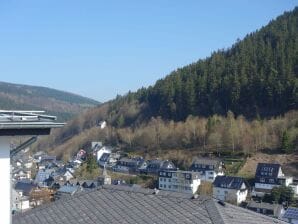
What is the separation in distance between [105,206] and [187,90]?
42.1 meters

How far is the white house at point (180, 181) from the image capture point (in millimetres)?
30109

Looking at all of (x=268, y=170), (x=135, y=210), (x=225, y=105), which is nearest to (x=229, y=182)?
(x=268, y=170)

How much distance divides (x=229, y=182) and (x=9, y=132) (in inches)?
→ 1008

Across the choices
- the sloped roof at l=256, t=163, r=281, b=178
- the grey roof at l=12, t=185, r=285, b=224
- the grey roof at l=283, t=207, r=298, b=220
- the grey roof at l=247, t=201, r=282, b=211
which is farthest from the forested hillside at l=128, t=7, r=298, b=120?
the grey roof at l=12, t=185, r=285, b=224

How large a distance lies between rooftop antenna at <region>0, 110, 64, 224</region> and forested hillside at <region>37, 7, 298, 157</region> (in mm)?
30541

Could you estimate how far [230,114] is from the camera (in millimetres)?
41281

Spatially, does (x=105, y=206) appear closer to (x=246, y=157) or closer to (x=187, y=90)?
(x=246, y=157)

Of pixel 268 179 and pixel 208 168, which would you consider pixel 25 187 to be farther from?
pixel 268 179

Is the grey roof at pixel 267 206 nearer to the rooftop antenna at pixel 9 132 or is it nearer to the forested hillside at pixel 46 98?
the rooftop antenna at pixel 9 132

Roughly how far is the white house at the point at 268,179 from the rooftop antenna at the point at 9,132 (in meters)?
25.9

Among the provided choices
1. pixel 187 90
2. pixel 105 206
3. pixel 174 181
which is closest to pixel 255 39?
pixel 187 90

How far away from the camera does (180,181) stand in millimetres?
30859

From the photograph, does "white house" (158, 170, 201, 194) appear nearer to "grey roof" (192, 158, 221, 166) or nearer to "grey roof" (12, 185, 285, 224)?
"grey roof" (192, 158, 221, 166)

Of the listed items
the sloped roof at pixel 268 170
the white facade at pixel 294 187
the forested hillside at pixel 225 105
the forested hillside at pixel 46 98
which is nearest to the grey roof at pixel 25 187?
the forested hillside at pixel 225 105
